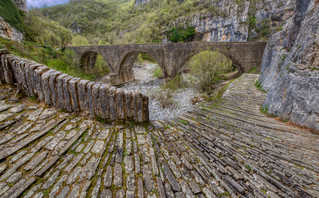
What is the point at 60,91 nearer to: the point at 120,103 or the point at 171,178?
the point at 120,103

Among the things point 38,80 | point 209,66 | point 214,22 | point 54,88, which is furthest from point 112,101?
point 214,22

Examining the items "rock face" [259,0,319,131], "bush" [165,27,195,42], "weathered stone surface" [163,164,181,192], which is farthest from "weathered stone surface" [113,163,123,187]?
"bush" [165,27,195,42]

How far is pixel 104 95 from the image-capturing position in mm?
3164

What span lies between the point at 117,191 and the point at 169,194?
0.78 metres

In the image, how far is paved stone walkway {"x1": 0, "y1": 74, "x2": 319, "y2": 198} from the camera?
6.68 ft

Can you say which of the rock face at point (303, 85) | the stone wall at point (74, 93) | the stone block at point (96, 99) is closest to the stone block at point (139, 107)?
the stone wall at point (74, 93)

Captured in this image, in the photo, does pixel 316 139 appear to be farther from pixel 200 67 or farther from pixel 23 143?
pixel 200 67

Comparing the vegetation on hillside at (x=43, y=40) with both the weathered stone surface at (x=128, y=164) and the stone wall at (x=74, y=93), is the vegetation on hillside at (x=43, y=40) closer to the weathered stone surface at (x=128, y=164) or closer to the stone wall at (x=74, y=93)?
the stone wall at (x=74, y=93)

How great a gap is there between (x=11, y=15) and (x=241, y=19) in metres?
46.7

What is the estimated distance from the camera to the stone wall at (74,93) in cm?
313

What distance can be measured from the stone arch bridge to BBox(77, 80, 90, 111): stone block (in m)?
11.1

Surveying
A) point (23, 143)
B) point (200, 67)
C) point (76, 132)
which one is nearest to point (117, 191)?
point (76, 132)

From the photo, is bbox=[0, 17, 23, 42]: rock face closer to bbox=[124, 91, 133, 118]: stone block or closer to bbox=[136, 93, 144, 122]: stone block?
bbox=[124, 91, 133, 118]: stone block

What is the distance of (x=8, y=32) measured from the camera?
61.0 feet
